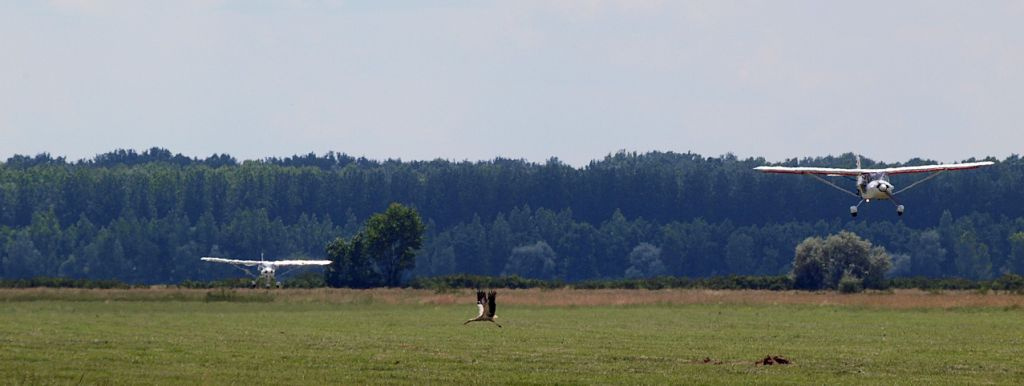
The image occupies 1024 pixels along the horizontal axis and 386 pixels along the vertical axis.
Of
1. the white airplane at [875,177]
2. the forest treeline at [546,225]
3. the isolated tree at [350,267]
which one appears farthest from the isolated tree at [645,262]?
the white airplane at [875,177]

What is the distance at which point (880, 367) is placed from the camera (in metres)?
29.5

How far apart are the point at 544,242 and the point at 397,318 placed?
126 metres

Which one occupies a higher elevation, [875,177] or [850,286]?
[875,177]

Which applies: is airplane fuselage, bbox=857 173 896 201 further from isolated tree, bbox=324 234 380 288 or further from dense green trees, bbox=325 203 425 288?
isolated tree, bbox=324 234 380 288

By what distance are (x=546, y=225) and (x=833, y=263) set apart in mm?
95910

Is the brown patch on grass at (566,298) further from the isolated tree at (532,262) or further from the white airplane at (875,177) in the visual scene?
the isolated tree at (532,262)

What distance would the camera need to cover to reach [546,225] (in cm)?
18025

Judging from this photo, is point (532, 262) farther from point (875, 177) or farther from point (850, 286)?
point (875, 177)

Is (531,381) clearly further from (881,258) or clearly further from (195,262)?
(195,262)

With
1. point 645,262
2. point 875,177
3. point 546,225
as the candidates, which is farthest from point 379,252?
point 546,225

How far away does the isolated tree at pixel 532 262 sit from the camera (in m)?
169

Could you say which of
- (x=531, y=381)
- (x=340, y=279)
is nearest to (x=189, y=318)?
(x=531, y=381)

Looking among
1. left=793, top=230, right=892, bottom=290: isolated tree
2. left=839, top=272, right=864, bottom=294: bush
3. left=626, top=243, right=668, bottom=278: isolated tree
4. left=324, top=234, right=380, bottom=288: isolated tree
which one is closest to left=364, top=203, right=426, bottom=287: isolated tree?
left=324, top=234, right=380, bottom=288: isolated tree

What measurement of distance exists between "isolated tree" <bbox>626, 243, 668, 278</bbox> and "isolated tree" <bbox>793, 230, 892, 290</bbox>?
269 ft
